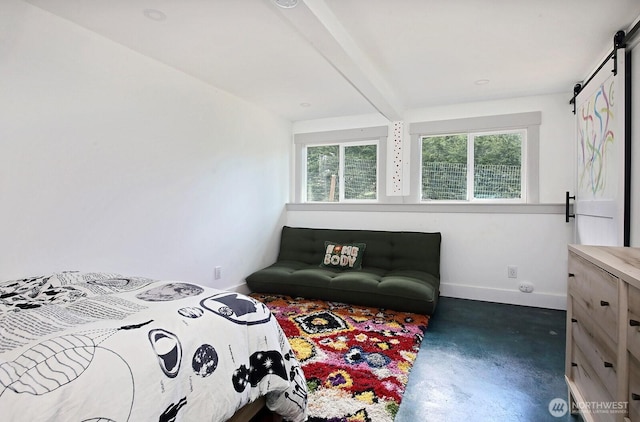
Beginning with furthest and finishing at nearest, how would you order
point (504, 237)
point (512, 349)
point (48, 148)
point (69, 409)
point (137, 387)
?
point (504, 237) → point (512, 349) → point (48, 148) → point (137, 387) → point (69, 409)

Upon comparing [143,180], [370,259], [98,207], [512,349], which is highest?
[143,180]

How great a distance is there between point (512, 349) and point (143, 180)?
9.71 ft

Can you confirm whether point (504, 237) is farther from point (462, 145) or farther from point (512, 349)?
point (512, 349)

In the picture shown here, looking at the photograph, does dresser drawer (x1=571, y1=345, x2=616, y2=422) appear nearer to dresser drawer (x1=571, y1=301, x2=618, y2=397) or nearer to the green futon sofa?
dresser drawer (x1=571, y1=301, x2=618, y2=397)

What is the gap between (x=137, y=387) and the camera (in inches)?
34.4

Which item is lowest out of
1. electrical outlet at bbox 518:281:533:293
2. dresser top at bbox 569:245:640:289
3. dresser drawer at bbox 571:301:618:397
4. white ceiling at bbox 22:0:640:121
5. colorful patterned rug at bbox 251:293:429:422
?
colorful patterned rug at bbox 251:293:429:422

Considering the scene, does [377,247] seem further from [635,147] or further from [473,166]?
[635,147]

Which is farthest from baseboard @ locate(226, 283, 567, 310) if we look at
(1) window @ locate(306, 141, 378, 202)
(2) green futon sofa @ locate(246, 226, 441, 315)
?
(1) window @ locate(306, 141, 378, 202)

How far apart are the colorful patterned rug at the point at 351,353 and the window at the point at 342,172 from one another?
Result: 155 cm

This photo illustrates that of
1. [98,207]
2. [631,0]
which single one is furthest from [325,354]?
[631,0]

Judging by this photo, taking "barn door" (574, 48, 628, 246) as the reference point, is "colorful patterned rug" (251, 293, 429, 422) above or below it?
below
